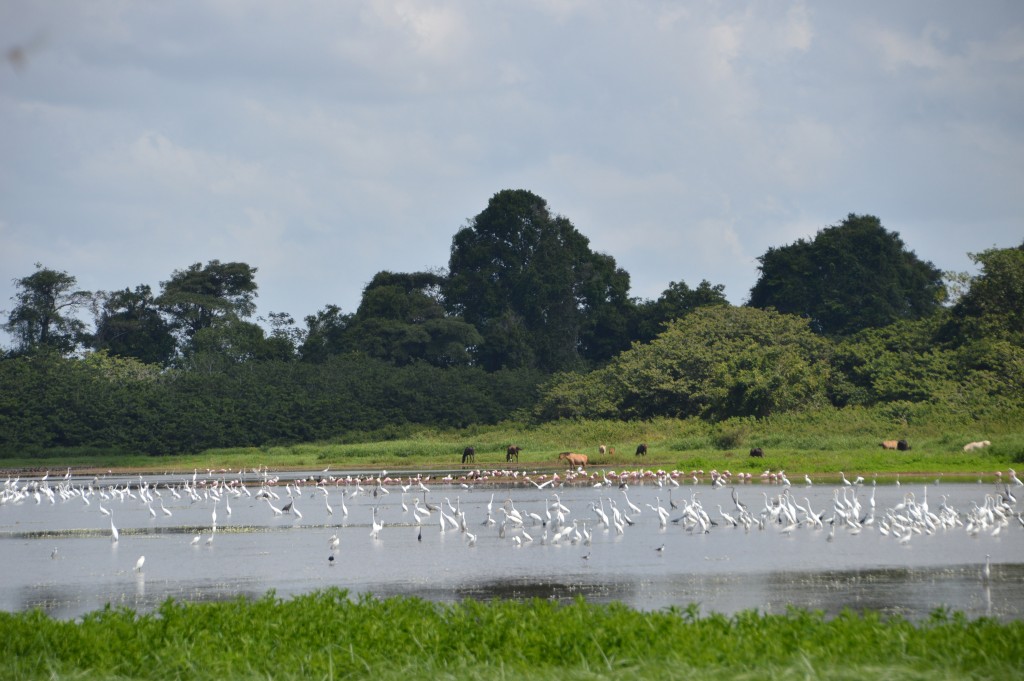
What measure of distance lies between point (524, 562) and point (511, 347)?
2543 inches

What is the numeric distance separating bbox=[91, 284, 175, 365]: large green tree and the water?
53.9m

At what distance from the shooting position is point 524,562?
19734 millimetres

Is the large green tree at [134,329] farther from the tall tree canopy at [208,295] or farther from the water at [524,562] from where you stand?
the water at [524,562]

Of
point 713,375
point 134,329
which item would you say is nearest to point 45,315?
point 134,329

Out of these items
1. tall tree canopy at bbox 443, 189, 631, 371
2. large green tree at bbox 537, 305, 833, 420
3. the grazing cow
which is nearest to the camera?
the grazing cow

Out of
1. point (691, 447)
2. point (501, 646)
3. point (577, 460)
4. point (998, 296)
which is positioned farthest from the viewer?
point (998, 296)

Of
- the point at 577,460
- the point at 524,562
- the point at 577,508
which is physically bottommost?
the point at 524,562

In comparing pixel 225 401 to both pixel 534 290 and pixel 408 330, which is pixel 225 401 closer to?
pixel 408 330

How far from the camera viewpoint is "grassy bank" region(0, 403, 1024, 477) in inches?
1553

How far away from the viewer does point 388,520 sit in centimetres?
2866

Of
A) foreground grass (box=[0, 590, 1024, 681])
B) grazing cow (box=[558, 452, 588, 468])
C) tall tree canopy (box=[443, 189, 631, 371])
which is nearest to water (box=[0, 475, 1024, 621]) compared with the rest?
foreground grass (box=[0, 590, 1024, 681])

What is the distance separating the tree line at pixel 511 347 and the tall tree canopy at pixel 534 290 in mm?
157

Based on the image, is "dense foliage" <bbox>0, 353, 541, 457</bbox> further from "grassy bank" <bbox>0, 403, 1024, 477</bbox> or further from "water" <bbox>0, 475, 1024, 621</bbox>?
"water" <bbox>0, 475, 1024, 621</bbox>

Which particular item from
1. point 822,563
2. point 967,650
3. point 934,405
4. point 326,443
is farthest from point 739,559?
point 326,443
